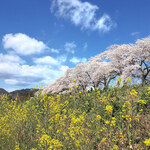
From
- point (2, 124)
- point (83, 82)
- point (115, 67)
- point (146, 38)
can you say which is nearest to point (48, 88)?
point (83, 82)

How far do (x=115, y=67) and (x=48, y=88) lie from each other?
469 inches

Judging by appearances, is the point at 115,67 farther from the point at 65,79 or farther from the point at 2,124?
the point at 2,124

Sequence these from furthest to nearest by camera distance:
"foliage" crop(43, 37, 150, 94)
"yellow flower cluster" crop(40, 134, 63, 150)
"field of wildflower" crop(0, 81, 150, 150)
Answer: "foliage" crop(43, 37, 150, 94), "field of wildflower" crop(0, 81, 150, 150), "yellow flower cluster" crop(40, 134, 63, 150)

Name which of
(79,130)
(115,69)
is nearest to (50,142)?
(79,130)

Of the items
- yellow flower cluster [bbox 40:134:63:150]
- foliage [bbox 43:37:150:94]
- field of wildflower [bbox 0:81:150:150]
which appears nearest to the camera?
yellow flower cluster [bbox 40:134:63:150]

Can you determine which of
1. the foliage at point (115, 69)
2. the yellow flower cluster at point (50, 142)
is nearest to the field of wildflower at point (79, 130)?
the yellow flower cluster at point (50, 142)

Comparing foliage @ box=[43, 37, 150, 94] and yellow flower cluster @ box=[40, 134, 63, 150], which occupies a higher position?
foliage @ box=[43, 37, 150, 94]

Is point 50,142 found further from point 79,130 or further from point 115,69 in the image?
point 115,69

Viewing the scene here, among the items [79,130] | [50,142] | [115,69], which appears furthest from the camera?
[115,69]

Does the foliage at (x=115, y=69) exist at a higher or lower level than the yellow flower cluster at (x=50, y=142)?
higher

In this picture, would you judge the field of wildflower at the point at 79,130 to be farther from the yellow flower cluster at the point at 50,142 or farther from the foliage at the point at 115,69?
the foliage at the point at 115,69

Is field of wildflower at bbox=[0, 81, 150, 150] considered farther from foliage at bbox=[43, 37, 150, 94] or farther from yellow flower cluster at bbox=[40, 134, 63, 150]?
foliage at bbox=[43, 37, 150, 94]

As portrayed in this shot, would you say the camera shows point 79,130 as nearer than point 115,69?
Yes

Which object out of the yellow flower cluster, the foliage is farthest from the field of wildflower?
the foliage
